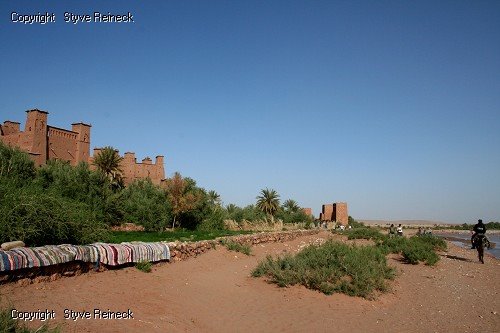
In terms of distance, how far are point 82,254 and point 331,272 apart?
7.43 metres

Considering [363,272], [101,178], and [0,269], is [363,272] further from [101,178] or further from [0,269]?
[101,178]

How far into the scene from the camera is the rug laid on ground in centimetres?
757

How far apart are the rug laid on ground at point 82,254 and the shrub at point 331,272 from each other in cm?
368

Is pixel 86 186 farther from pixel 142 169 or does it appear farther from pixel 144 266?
pixel 142 169

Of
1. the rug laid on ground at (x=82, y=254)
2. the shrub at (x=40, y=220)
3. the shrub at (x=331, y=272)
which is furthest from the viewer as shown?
the shrub at (x=331, y=272)

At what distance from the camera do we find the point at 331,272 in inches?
473

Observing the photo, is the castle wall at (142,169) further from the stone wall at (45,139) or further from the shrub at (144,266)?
the shrub at (144,266)

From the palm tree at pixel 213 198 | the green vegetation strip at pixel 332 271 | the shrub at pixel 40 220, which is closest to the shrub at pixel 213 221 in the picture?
the palm tree at pixel 213 198

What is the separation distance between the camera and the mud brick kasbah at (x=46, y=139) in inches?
1597

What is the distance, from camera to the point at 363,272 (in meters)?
11.8

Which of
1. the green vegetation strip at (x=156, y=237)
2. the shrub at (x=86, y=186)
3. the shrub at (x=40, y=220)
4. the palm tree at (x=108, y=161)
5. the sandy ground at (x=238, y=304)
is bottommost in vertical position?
the sandy ground at (x=238, y=304)

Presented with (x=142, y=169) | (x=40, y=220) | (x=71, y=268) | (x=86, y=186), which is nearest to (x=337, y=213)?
(x=142, y=169)

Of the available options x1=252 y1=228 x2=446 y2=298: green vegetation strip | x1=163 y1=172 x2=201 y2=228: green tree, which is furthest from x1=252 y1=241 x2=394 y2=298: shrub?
x1=163 y1=172 x2=201 y2=228: green tree

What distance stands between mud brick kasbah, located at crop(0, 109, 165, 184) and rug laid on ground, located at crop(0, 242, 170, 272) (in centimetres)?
2981
